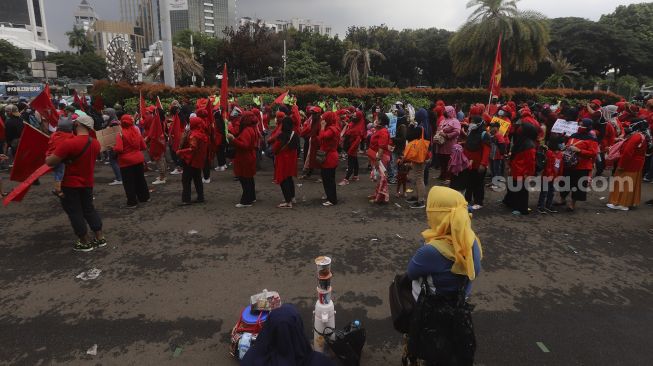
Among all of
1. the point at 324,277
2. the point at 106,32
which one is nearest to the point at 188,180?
the point at 324,277

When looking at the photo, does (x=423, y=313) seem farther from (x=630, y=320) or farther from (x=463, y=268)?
(x=630, y=320)

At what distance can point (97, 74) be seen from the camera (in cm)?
7444

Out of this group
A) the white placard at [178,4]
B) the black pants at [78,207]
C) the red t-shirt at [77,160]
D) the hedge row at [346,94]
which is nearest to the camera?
the red t-shirt at [77,160]

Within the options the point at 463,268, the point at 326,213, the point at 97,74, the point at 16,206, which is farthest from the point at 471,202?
the point at 97,74

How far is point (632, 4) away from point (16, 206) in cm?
6328

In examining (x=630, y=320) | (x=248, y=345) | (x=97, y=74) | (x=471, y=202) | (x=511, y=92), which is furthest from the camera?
(x=97, y=74)

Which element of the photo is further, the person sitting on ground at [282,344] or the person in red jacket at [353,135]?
the person in red jacket at [353,135]

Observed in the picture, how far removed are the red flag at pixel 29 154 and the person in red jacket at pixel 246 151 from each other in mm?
2775

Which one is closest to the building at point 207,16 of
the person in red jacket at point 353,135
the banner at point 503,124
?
the person in red jacket at point 353,135

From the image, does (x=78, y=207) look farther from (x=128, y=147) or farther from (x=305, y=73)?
(x=305, y=73)

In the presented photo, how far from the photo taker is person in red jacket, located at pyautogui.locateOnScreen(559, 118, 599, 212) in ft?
22.5

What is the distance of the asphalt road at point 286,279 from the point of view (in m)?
3.56

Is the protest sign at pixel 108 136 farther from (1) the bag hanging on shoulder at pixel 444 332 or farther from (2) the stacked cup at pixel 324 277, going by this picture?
(1) the bag hanging on shoulder at pixel 444 332

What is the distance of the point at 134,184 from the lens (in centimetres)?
751
